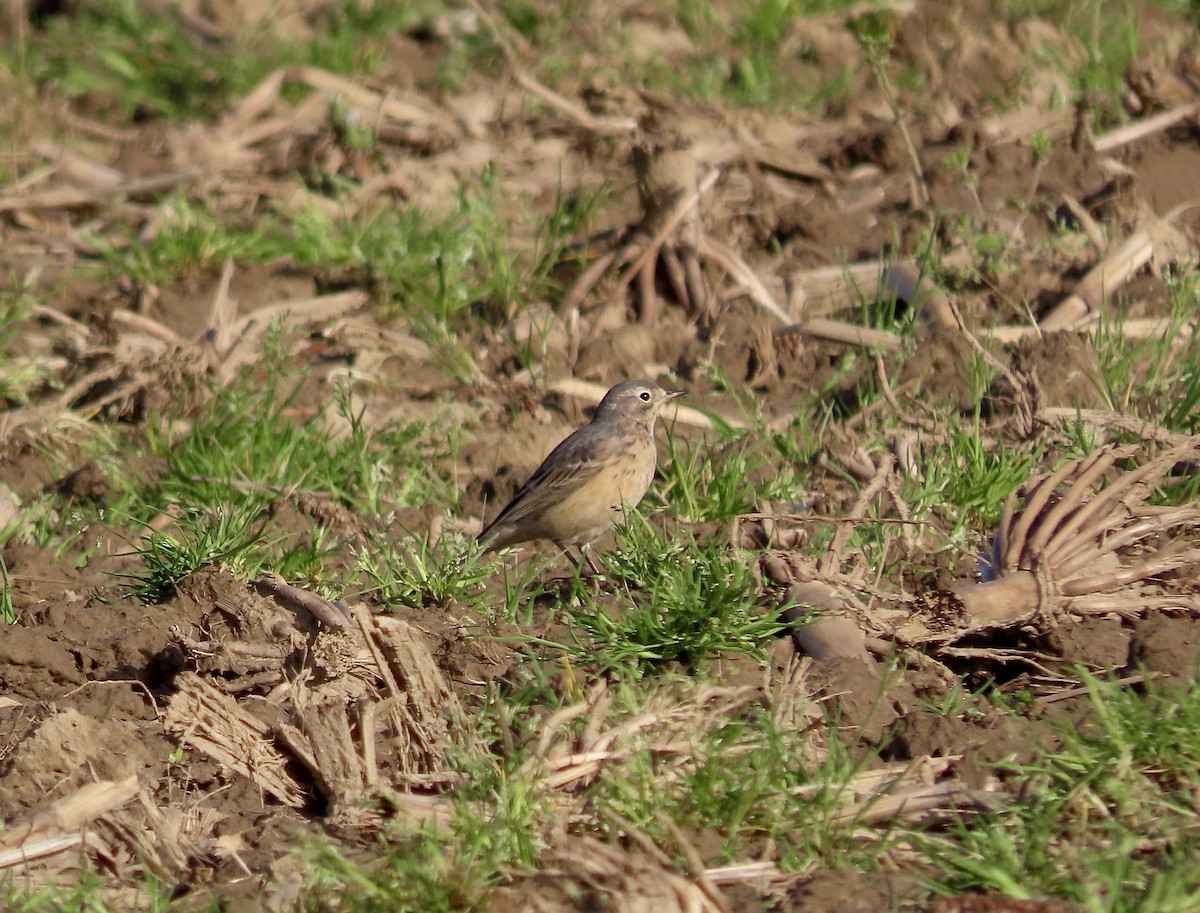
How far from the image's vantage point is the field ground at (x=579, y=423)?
4.59 meters

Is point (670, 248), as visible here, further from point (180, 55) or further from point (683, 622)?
point (180, 55)

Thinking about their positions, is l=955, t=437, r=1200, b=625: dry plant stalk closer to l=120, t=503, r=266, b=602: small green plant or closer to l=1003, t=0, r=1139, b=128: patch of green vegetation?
l=120, t=503, r=266, b=602: small green plant

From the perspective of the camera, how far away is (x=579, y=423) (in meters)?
8.10

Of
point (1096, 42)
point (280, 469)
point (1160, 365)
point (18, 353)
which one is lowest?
point (18, 353)

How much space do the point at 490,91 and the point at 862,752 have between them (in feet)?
22.8

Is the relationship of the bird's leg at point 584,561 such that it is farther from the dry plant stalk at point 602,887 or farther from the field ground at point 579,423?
the dry plant stalk at point 602,887

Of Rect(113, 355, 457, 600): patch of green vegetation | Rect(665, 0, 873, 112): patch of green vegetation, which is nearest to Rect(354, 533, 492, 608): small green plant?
Rect(113, 355, 457, 600): patch of green vegetation

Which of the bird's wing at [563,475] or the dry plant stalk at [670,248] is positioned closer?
the bird's wing at [563,475]

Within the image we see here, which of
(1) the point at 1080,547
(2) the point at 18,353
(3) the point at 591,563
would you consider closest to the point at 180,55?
(2) the point at 18,353

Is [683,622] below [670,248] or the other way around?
the other way around

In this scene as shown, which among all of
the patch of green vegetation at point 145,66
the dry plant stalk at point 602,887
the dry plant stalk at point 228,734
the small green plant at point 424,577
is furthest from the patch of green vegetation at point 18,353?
the dry plant stalk at point 602,887

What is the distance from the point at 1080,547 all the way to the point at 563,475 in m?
2.46

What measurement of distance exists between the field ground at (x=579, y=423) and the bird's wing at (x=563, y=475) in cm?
24

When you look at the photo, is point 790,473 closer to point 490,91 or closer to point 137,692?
point 137,692
